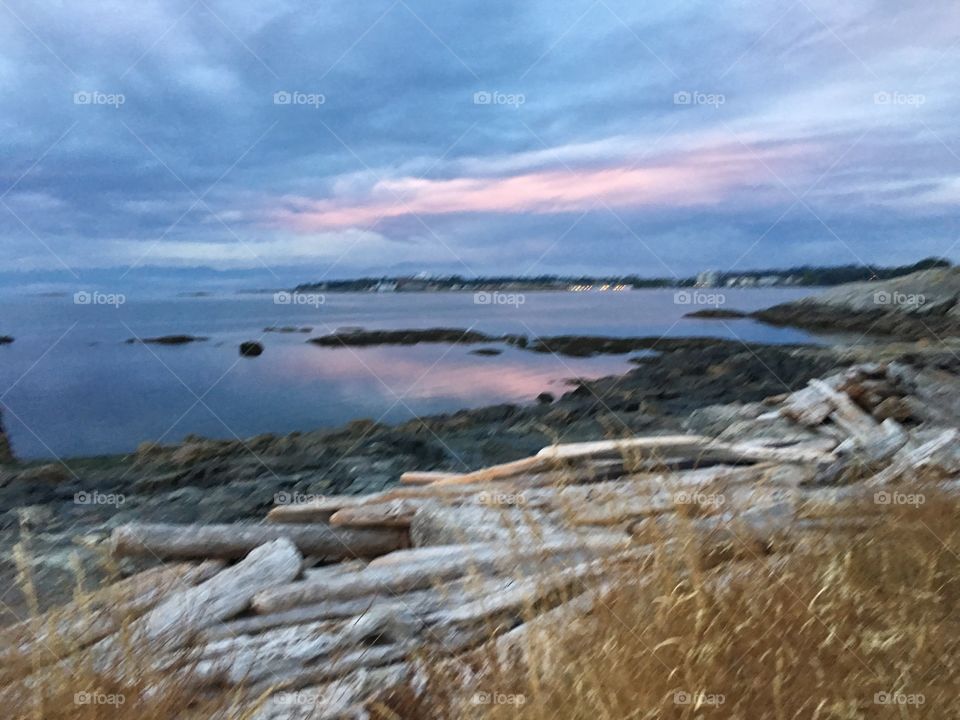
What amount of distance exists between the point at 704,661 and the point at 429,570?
1150 millimetres

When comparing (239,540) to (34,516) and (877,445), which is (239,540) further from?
(877,445)

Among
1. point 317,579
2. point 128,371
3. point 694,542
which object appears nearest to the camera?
point 694,542

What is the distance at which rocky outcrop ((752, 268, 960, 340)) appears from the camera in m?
4.57

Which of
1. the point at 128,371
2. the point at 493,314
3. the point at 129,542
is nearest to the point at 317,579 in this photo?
the point at 129,542

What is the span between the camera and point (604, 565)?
8.70 feet

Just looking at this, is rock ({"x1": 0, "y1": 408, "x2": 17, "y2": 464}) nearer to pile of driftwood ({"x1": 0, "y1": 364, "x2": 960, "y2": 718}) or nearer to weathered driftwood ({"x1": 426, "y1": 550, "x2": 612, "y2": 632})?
pile of driftwood ({"x1": 0, "y1": 364, "x2": 960, "y2": 718})

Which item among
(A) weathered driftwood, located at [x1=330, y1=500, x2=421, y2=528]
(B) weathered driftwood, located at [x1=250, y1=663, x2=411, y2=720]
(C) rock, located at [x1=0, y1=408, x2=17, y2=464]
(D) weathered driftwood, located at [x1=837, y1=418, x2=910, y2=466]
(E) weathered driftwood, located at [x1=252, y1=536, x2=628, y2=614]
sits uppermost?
(C) rock, located at [x1=0, y1=408, x2=17, y2=464]

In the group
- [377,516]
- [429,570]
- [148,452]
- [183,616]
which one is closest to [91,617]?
[183,616]

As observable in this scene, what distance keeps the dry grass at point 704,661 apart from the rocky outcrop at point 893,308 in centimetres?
211

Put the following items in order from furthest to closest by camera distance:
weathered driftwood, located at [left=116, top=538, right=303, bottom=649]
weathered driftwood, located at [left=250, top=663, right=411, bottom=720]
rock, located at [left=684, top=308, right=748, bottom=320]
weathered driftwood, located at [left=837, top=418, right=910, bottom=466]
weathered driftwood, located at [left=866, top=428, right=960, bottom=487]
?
rock, located at [left=684, top=308, right=748, bottom=320], weathered driftwood, located at [left=837, top=418, right=910, bottom=466], weathered driftwood, located at [left=866, top=428, right=960, bottom=487], weathered driftwood, located at [left=116, top=538, right=303, bottom=649], weathered driftwood, located at [left=250, top=663, right=411, bottom=720]

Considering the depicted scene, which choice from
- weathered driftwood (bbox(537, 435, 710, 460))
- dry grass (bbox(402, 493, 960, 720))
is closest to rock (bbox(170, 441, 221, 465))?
weathered driftwood (bbox(537, 435, 710, 460))

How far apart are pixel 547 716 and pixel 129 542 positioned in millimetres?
1791

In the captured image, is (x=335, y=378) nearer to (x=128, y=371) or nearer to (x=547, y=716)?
(x=128, y=371)

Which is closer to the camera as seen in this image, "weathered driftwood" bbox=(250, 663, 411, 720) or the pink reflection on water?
"weathered driftwood" bbox=(250, 663, 411, 720)
